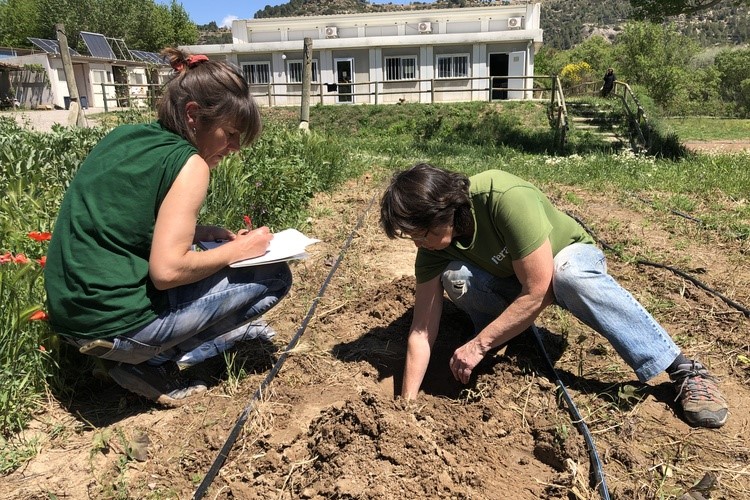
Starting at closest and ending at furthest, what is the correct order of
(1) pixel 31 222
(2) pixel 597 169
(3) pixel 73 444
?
(3) pixel 73 444
(1) pixel 31 222
(2) pixel 597 169

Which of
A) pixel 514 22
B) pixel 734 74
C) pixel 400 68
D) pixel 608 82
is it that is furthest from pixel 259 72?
pixel 734 74

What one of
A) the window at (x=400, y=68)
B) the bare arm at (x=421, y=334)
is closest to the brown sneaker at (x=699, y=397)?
the bare arm at (x=421, y=334)

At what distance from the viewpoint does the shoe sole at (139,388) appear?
89.7 inches

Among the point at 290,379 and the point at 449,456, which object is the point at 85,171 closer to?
the point at 290,379

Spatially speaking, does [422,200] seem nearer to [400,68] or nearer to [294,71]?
[400,68]

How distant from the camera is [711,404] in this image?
7.38 ft

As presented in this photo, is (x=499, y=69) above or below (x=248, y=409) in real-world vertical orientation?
above

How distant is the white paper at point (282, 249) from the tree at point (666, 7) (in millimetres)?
12976

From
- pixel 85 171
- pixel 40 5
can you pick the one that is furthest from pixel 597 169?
pixel 40 5

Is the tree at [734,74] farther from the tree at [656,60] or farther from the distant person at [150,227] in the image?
the distant person at [150,227]

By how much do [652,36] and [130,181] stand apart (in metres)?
30.0

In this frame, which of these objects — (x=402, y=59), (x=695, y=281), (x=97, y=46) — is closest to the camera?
(x=695, y=281)

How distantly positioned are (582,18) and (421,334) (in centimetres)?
18458

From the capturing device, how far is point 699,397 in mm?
2275
